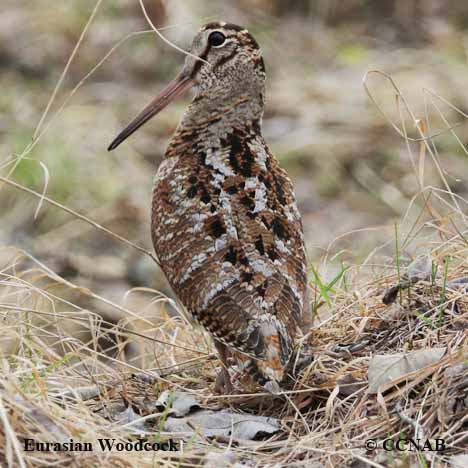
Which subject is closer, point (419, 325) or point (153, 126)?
point (419, 325)

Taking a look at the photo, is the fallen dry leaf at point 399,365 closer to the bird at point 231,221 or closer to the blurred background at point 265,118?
the bird at point 231,221

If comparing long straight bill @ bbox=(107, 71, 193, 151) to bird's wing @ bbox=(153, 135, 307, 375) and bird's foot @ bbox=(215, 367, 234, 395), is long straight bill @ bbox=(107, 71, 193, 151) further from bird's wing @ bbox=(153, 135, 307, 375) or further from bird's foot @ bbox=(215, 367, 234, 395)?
bird's foot @ bbox=(215, 367, 234, 395)

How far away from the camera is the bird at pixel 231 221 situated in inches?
177

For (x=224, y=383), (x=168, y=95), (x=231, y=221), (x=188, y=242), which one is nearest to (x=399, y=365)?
(x=224, y=383)

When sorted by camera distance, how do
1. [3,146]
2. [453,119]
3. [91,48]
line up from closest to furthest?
1. [3,146]
2. [453,119]
3. [91,48]

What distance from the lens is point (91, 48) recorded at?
11.0 metres

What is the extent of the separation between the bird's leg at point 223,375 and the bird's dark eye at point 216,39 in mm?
1674

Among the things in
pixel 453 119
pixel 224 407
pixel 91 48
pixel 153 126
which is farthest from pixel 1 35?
pixel 224 407

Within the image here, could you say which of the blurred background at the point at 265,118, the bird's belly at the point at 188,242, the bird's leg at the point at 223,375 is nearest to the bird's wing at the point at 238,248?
the bird's belly at the point at 188,242

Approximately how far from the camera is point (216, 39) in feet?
18.1

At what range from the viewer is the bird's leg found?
185 inches

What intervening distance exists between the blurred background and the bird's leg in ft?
10.3

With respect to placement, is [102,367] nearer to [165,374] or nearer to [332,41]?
[165,374]

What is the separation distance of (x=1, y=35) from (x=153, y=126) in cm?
209
